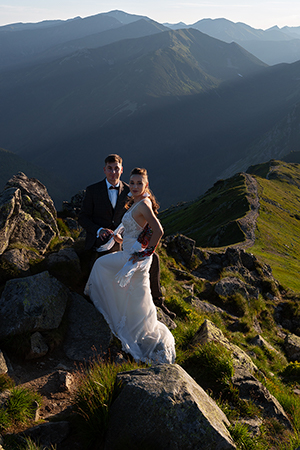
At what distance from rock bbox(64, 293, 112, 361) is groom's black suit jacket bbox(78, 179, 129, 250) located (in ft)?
7.31

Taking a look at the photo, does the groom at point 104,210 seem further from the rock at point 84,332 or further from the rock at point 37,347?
the rock at point 37,347

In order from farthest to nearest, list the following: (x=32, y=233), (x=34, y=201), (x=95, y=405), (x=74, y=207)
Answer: (x=74, y=207) < (x=34, y=201) < (x=32, y=233) < (x=95, y=405)

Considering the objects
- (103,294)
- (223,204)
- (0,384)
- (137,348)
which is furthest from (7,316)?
(223,204)

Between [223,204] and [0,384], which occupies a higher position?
[0,384]

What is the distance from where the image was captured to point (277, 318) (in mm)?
22688

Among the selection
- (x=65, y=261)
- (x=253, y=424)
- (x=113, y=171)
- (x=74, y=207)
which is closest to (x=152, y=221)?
(x=113, y=171)

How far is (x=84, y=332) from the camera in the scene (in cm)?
877

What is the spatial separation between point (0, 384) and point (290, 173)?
179 m

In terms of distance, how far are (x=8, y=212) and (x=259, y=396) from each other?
9.04 metres

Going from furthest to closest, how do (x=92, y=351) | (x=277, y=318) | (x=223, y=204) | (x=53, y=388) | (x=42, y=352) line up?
(x=223, y=204), (x=277, y=318), (x=92, y=351), (x=42, y=352), (x=53, y=388)

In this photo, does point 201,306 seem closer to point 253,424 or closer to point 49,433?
point 253,424

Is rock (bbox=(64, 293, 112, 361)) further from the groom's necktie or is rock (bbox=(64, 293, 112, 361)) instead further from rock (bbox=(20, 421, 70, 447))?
the groom's necktie

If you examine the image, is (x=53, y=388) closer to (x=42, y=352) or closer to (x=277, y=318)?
(x=42, y=352)

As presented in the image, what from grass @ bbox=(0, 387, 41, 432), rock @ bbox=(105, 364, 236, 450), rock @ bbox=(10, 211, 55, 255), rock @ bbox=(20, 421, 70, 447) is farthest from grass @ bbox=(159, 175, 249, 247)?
rock @ bbox=(20, 421, 70, 447)
